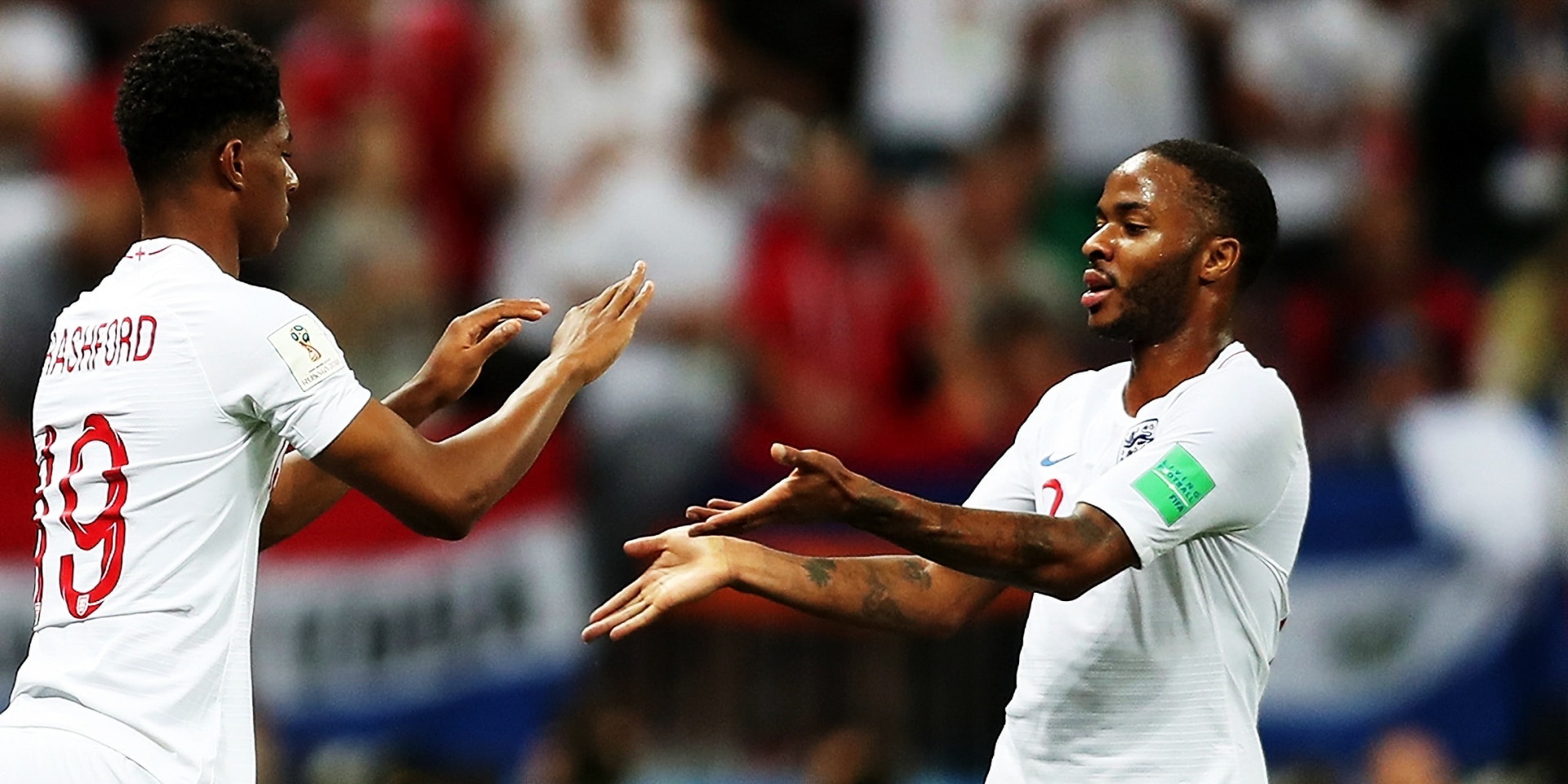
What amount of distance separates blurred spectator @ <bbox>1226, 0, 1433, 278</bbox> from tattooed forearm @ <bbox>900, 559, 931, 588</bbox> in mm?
7017

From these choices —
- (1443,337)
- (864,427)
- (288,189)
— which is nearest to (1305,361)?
(1443,337)

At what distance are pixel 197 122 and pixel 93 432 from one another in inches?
26.7

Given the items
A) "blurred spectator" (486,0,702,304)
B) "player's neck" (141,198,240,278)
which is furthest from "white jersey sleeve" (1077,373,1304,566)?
"blurred spectator" (486,0,702,304)

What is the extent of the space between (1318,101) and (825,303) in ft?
11.1

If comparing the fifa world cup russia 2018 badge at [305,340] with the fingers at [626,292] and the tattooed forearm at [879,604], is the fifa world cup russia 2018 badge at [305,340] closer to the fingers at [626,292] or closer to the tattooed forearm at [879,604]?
the fingers at [626,292]

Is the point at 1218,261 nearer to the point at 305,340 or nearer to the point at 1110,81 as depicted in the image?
the point at 305,340

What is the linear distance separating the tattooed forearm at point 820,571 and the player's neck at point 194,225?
147cm

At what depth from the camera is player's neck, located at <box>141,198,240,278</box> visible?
429cm

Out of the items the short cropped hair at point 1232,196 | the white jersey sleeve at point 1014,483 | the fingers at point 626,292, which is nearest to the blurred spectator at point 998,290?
the white jersey sleeve at point 1014,483

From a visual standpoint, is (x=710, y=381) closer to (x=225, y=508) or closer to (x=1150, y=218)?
(x=1150, y=218)

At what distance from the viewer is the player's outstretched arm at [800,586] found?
14.3 feet

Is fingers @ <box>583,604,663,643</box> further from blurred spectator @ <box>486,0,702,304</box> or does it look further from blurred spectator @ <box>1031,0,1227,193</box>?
blurred spectator @ <box>1031,0,1227,193</box>

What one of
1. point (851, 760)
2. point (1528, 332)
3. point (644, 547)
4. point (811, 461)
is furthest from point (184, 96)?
point (1528, 332)

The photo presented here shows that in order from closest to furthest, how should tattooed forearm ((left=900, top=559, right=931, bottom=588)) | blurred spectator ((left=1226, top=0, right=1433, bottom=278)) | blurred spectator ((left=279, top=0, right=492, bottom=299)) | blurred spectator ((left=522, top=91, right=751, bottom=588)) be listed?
tattooed forearm ((left=900, top=559, right=931, bottom=588)) < blurred spectator ((left=522, top=91, right=751, bottom=588)) < blurred spectator ((left=279, top=0, right=492, bottom=299)) < blurred spectator ((left=1226, top=0, right=1433, bottom=278))
